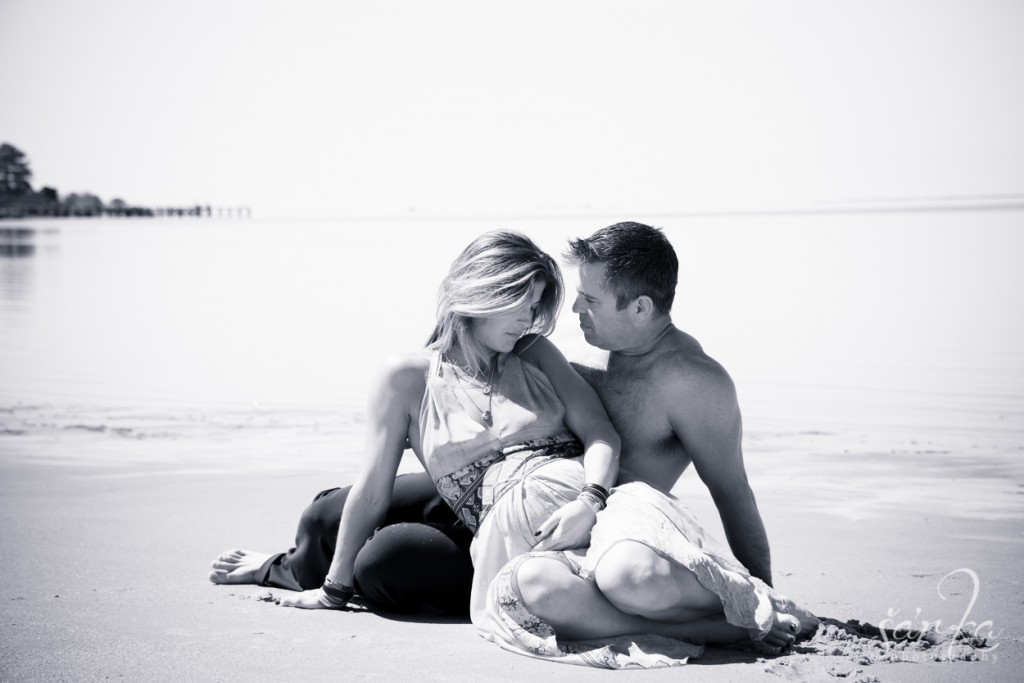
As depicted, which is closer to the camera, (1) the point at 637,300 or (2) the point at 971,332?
(1) the point at 637,300

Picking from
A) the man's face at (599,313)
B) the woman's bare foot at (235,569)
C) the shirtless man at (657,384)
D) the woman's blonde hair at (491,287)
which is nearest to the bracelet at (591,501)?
the shirtless man at (657,384)

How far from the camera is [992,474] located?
22.0ft

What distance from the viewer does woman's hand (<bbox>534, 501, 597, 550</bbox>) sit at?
140 inches

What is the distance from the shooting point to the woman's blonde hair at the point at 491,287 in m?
3.80

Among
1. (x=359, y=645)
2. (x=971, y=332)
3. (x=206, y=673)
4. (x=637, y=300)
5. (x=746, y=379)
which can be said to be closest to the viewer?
(x=206, y=673)

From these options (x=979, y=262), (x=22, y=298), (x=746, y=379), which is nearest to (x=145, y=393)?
(x=746, y=379)

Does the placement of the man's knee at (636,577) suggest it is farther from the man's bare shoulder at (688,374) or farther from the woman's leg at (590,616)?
the man's bare shoulder at (688,374)

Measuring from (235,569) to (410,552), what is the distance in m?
0.96

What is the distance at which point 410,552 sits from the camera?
3934 mm

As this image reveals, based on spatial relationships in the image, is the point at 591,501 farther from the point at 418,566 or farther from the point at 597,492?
the point at 418,566

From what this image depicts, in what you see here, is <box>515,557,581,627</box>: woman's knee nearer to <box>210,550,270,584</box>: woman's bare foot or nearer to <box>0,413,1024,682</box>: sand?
<box>0,413,1024,682</box>: sand

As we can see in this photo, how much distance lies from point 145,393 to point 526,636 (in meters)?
8.26

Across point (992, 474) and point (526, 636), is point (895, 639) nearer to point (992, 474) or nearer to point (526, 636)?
point (526, 636)

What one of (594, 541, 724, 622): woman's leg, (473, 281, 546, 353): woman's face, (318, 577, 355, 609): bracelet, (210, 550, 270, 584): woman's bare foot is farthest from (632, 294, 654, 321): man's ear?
(210, 550, 270, 584): woman's bare foot
